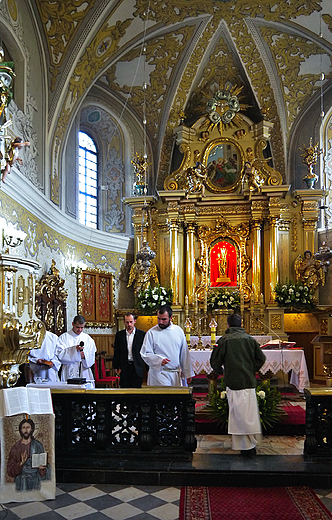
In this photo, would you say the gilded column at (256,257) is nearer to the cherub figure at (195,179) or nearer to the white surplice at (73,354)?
the cherub figure at (195,179)

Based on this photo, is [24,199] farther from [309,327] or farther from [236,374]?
[309,327]

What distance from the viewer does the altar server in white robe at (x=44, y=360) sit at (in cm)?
757

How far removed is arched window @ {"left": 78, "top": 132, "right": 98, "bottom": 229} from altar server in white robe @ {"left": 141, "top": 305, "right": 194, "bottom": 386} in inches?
309

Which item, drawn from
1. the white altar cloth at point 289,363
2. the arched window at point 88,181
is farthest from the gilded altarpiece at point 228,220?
the white altar cloth at point 289,363

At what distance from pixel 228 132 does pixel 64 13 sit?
568 cm

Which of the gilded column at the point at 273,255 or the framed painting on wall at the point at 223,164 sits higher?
the framed painting on wall at the point at 223,164

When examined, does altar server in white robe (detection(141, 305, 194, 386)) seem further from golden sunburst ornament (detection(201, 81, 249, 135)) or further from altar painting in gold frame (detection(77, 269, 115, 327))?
golden sunburst ornament (detection(201, 81, 249, 135))

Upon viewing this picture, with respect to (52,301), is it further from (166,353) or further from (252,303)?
(252,303)

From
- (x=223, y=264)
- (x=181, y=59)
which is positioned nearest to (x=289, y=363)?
(x=223, y=264)

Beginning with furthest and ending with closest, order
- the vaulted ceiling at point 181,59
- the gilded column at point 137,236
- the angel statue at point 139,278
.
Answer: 1. the gilded column at point 137,236
2. the angel statue at point 139,278
3. the vaulted ceiling at point 181,59

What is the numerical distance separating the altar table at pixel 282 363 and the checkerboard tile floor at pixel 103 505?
4552mm

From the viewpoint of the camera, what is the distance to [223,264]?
14203 millimetres

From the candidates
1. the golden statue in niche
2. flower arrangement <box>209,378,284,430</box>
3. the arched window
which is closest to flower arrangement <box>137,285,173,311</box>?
the golden statue in niche

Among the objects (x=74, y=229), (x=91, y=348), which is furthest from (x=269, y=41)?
(x=91, y=348)
